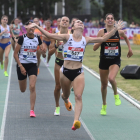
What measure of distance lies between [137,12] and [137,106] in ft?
258

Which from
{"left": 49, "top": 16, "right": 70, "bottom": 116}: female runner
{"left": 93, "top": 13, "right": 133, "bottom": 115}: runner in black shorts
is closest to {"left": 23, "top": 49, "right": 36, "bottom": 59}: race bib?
{"left": 49, "top": 16, "right": 70, "bottom": 116}: female runner

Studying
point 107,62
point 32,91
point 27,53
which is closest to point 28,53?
point 27,53

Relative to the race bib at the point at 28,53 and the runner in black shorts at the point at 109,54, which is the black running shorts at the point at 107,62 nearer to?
the runner in black shorts at the point at 109,54

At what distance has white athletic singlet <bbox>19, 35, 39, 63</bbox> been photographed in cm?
873

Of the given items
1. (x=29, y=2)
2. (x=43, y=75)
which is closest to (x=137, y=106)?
(x=43, y=75)

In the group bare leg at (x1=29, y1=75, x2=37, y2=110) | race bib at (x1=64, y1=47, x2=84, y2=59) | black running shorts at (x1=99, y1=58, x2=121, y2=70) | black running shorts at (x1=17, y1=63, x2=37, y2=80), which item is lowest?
bare leg at (x1=29, y1=75, x2=37, y2=110)

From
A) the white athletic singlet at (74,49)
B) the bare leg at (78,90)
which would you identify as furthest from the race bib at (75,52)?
the bare leg at (78,90)

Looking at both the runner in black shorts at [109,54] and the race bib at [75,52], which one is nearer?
the race bib at [75,52]

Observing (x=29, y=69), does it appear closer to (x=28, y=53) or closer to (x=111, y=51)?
(x=28, y=53)

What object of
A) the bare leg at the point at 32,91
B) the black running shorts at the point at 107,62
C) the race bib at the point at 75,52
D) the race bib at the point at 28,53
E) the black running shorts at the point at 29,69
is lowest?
the bare leg at the point at 32,91

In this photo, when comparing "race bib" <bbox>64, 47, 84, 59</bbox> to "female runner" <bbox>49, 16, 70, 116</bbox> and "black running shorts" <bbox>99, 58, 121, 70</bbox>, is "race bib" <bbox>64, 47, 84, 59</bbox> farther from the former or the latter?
"black running shorts" <bbox>99, 58, 121, 70</bbox>

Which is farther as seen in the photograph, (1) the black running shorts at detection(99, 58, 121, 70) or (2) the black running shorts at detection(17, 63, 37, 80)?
(1) the black running shorts at detection(99, 58, 121, 70)

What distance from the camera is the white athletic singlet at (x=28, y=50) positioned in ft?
28.7

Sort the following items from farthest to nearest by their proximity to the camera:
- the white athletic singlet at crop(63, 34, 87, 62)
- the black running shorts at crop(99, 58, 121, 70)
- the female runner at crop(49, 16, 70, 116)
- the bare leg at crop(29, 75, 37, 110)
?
the black running shorts at crop(99, 58, 121, 70), the female runner at crop(49, 16, 70, 116), the bare leg at crop(29, 75, 37, 110), the white athletic singlet at crop(63, 34, 87, 62)
